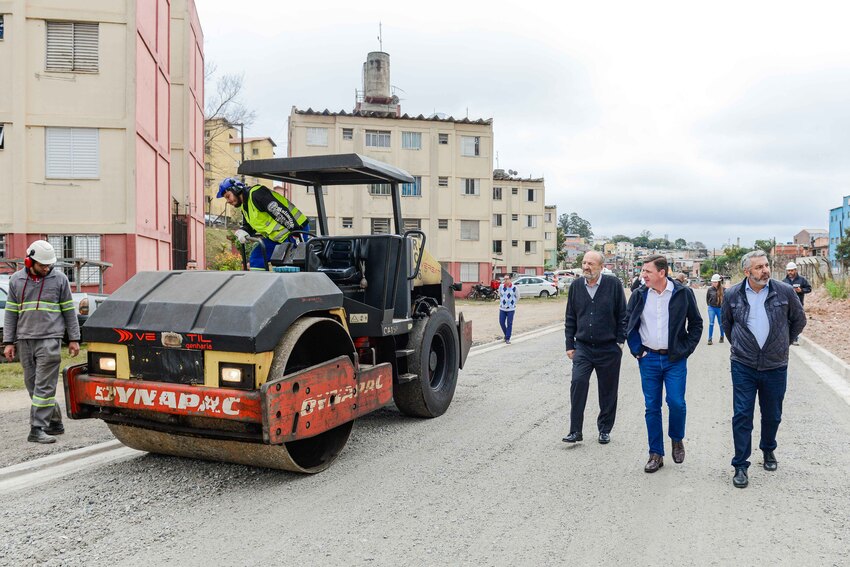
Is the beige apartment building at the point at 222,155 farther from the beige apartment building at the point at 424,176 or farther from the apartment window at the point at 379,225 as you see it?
the apartment window at the point at 379,225

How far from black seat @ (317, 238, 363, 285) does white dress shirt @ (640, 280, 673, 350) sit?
107 inches

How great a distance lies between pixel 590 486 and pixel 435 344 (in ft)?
9.97

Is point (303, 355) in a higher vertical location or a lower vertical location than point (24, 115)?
lower

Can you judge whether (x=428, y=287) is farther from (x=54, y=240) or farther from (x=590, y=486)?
(x=54, y=240)

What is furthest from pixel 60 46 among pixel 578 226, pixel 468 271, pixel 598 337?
pixel 578 226

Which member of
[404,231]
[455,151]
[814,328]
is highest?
[455,151]

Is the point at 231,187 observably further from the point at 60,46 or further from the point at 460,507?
the point at 60,46

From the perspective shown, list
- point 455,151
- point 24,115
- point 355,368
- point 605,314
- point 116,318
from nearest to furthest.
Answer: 1. point 116,318
2. point 355,368
3. point 605,314
4. point 24,115
5. point 455,151

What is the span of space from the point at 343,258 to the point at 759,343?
12.6 feet

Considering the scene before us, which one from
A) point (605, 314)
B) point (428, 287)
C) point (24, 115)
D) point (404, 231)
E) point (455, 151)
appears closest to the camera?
point (605, 314)

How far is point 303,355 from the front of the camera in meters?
5.60

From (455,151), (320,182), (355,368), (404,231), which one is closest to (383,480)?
(355,368)

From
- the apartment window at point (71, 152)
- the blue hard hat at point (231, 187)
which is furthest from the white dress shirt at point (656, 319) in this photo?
the apartment window at point (71, 152)

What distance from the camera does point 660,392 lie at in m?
5.58
